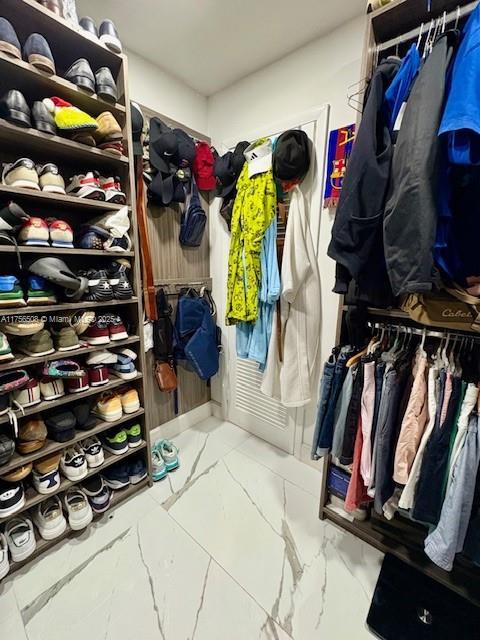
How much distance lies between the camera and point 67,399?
1.21 metres

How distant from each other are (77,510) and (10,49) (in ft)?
5.89

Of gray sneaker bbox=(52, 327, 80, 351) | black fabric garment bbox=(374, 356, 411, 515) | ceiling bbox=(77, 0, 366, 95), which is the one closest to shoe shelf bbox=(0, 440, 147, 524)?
gray sneaker bbox=(52, 327, 80, 351)

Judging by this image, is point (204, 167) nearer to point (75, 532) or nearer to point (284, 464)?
point (284, 464)

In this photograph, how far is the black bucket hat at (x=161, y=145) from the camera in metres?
1.52

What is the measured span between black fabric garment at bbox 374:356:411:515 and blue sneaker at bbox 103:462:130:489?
1.23 meters

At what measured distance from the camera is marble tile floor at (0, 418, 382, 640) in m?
0.97

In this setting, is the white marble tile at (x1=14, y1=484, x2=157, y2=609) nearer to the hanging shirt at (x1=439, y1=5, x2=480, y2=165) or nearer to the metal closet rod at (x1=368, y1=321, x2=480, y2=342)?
the metal closet rod at (x1=368, y1=321, x2=480, y2=342)

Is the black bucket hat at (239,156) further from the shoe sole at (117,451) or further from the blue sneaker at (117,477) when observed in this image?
the blue sneaker at (117,477)

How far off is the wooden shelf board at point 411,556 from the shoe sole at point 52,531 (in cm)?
122

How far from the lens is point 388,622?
0.98 m

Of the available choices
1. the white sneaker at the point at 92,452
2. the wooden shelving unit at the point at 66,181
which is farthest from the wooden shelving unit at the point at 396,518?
the white sneaker at the point at 92,452

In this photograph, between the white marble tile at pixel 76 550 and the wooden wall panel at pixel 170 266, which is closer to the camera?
the white marble tile at pixel 76 550

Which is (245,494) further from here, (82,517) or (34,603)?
(34,603)

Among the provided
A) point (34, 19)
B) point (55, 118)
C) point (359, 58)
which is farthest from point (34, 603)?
point (359, 58)
